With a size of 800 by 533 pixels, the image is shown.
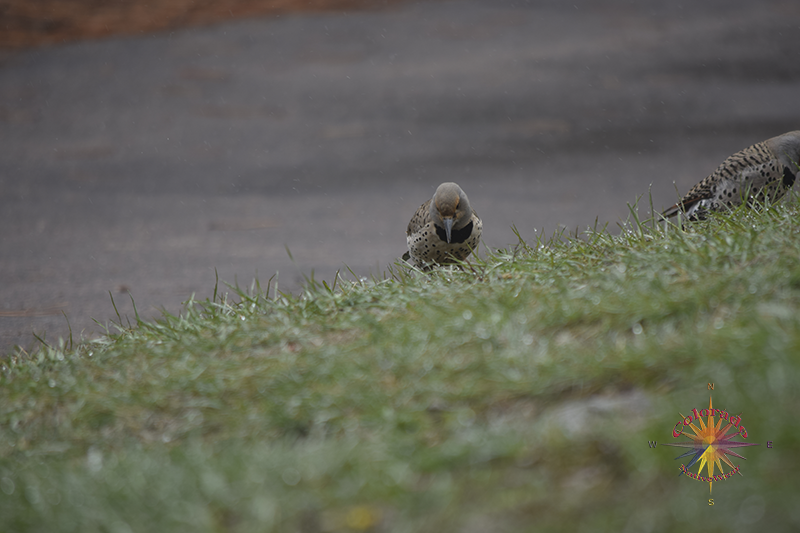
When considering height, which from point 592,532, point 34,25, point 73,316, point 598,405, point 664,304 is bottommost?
point 73,316

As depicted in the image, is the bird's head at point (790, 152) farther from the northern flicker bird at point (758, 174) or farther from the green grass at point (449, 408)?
the green grass at point (449, 408)

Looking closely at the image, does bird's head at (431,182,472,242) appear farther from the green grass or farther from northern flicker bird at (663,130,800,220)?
northern flicker bird at (663,130,800,220)

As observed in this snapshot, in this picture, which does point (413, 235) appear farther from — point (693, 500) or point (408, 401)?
point (693, 500)

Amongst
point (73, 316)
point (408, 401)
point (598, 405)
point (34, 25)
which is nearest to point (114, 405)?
point (408, 401)

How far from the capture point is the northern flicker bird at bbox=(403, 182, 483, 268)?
5.05 m

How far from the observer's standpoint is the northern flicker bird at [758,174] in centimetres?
483

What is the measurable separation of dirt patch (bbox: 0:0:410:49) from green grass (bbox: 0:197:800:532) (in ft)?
32.3

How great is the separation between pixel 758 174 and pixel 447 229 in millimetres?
2387

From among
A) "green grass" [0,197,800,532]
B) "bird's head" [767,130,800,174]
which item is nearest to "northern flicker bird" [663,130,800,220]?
"bird's head" [767,130,800,174]

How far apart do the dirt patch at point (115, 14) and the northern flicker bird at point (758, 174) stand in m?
9.10

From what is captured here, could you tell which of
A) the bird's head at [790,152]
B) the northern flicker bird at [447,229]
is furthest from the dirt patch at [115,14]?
the bird's head at [790,152]

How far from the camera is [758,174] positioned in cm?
484

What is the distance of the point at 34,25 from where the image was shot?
38.1 ft

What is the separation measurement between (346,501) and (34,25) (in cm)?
1263
